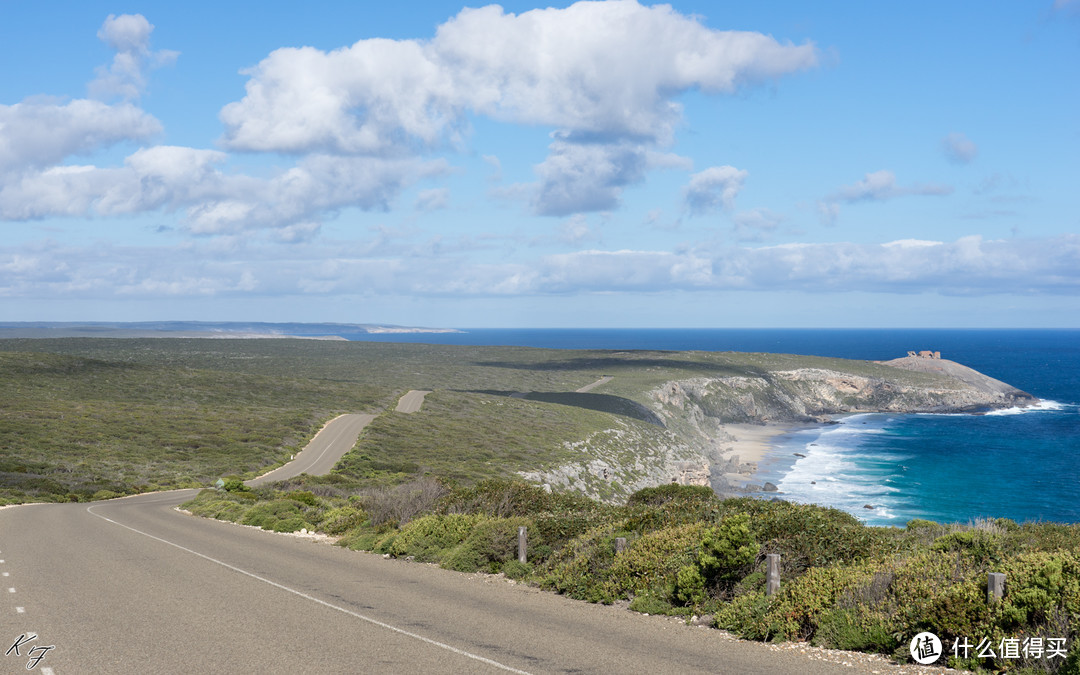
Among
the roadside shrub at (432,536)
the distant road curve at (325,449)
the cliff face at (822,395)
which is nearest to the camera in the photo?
the roadside shrub at (432,536)

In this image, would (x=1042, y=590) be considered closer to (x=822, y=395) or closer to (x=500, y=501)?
(x=500, y=501)

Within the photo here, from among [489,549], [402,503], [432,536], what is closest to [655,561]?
[489,549]

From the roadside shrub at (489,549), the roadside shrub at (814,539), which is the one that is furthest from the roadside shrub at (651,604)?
the roadside shrub at (489,549)

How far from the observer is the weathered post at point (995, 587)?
35.4 feet

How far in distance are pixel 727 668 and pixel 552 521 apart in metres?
9.29

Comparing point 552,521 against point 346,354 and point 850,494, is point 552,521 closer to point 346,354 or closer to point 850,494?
point 850,494

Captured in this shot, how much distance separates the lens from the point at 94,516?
33.8m

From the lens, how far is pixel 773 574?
13.6 metres

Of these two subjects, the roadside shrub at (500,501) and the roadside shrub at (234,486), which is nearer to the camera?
the roadside shrub at (500,501)

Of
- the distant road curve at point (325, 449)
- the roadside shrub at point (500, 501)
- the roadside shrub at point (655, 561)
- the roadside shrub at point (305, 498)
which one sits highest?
the roadside shrub at point (655, 561)

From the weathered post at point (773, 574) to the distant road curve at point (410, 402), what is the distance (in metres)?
81.3

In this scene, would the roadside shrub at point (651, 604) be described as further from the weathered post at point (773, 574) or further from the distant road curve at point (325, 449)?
the distant road curve at point (325, 449)

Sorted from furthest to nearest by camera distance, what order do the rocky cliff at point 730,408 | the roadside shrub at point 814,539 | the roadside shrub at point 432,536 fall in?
the rocky cliff at point 730,408 < the roadside shrub at point 432,536 < the roadside shrub at point 814,539

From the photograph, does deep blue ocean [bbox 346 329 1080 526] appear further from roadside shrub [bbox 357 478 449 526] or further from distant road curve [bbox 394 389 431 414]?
distant road curve [bbox 394 389 431 414]
